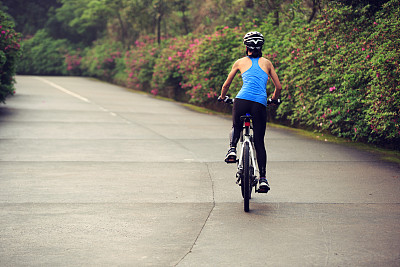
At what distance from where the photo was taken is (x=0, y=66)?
59.9 feet

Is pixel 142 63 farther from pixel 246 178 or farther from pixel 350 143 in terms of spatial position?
pixel 246 178

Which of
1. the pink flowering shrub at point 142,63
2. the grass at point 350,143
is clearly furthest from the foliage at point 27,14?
the grass at point 350,143

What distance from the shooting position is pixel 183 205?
7.79 metres

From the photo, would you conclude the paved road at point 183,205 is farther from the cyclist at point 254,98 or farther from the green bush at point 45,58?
the green bush at point 45,58

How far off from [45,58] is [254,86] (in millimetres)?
50873

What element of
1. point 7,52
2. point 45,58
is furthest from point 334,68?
point 45,58

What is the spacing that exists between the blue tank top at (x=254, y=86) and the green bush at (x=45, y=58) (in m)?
48.6

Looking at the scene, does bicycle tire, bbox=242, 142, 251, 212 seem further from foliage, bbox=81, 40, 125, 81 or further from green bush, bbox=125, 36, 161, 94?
foliage, bbox=81, 40, 125, 81

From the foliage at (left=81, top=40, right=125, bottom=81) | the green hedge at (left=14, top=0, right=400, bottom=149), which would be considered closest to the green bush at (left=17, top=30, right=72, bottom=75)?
the foliage at (left=81, top=40, right=125, bottom=81)

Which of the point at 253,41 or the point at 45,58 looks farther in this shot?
the point at 45,58

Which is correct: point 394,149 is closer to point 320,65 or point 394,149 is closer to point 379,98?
point 379,98

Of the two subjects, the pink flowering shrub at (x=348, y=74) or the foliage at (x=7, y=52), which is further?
the foliage at (x=7, y=52)

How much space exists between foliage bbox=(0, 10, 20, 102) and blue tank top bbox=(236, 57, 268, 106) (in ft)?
41.5

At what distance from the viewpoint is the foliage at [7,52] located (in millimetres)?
19062
